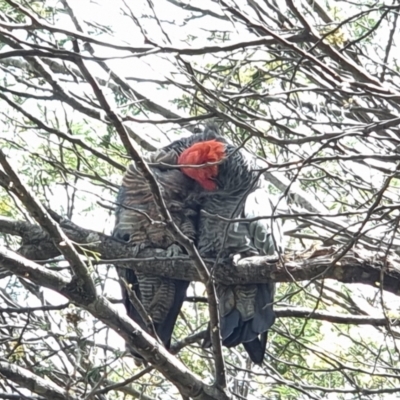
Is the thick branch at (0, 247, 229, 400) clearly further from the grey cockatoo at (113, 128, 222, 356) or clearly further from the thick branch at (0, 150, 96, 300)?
the grey cockatoo at (113, 128, 222, 356)

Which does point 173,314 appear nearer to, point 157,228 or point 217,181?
point 157,228

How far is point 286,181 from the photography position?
181 inches

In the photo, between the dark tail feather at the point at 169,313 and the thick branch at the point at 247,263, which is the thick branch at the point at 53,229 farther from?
the dark tail feather at the point at 169,313

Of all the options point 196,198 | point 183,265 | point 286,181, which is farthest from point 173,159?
point 183,265

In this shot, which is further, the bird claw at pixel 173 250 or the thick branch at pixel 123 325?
the bird claw at pixel 173 250

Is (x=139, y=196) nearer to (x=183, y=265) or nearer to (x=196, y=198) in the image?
(x=196, y=198)

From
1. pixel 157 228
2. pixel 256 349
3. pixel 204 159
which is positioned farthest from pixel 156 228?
pixel 256 349

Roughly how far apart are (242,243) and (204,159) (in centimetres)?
54

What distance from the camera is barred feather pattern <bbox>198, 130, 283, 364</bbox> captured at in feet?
12.9

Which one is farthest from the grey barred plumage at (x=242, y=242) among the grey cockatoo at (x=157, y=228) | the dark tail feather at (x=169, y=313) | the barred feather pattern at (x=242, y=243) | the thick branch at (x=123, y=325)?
the thick branch at (x=123, y=325)

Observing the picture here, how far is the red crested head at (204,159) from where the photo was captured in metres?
4.29

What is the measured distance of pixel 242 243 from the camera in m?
4.06

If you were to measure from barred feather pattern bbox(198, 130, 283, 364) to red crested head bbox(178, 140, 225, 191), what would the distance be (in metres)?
0.05

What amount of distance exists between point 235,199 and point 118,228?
2.24 feet
